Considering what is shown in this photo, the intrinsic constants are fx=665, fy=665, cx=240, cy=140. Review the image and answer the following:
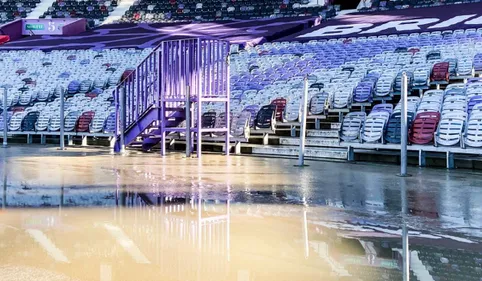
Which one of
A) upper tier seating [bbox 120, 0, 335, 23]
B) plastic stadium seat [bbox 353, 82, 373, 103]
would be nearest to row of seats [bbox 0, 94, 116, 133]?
plastic stadium seat [bbox 353, 82, 373, 103]

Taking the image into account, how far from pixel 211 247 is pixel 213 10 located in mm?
34001

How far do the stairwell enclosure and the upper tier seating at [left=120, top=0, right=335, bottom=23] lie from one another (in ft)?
68.4

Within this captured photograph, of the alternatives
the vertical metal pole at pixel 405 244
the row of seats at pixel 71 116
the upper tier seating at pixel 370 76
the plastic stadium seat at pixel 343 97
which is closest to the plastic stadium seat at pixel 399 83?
the upper tier seating at pixel 370 76

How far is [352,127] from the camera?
12.4 meters

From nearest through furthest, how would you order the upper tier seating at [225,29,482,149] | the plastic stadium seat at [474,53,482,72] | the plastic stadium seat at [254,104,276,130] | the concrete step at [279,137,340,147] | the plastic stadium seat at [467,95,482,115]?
1. the plastic stadium seat at [467,95,482,115]
2. the upper tier seating at [225,29,482,149]
3. the concrete step at [279,137,340,147]
4. the plastic stadium seat at [254,104,276,130]
5. the plastic stadium seat at [474,53,482,72]

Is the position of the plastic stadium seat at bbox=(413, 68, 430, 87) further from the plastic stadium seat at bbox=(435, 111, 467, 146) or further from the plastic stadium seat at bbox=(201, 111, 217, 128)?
the plastic stadium seat at bbox=(201, 111, 217, 128)

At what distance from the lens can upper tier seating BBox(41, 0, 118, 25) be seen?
40847 millimetres

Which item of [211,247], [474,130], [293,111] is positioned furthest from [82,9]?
[211,247]

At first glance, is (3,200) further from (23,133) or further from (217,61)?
(23,133)

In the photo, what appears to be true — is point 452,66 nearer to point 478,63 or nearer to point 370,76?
point 478,63

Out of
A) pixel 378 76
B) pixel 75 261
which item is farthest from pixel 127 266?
pixel 378 76

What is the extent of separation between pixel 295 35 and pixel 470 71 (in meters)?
13.9

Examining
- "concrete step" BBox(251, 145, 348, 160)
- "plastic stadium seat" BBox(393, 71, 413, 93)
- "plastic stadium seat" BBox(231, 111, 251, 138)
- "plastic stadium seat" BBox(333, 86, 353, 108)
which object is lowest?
"concrete step" BBox(251, 145, 348, 160)

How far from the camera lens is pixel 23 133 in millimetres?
19375
